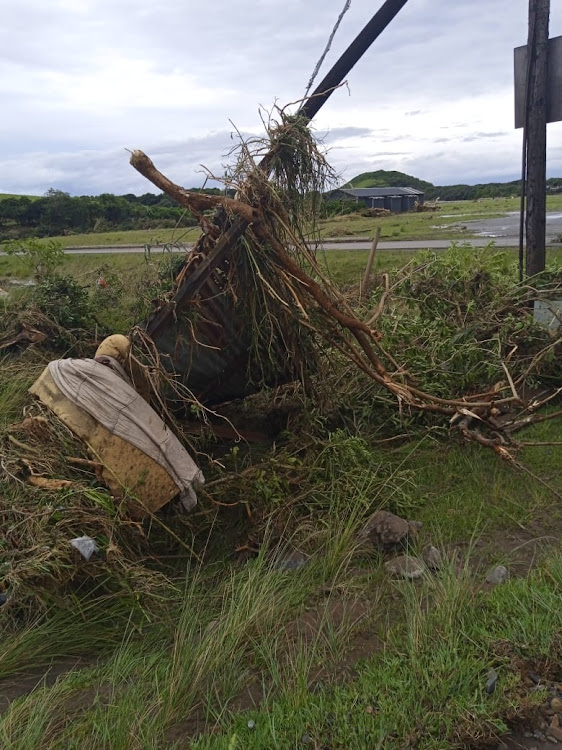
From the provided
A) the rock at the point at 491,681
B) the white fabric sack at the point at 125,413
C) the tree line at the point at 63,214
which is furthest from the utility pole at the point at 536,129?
the tree line at the point at 63,214

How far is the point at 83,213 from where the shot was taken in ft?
132

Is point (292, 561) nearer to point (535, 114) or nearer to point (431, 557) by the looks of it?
point (431, 557)

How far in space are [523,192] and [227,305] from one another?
327 centimetres

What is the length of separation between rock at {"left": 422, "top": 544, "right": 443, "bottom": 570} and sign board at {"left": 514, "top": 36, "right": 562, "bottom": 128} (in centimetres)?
430

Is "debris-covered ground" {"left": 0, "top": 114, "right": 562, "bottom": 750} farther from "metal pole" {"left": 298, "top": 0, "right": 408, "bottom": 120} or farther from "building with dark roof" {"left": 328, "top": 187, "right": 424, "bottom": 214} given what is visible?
"building with dark roof" {"left": 328, "top": 187, "right": 424, "bottom": 214}

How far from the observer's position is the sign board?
5844 millimetres

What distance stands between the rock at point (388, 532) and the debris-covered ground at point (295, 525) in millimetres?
14

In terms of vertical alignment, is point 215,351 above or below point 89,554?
above

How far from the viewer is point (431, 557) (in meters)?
3.58

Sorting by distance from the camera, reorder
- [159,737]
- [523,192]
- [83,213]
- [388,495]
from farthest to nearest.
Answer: [83,213] → [523,192] → [388,495] → [159,737]

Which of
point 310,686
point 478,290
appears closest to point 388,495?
point 310,686

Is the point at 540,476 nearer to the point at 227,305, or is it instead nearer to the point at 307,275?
the point at 307,275

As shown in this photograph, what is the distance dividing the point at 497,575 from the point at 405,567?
46 cm

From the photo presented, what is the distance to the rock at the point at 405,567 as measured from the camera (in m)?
3.36
